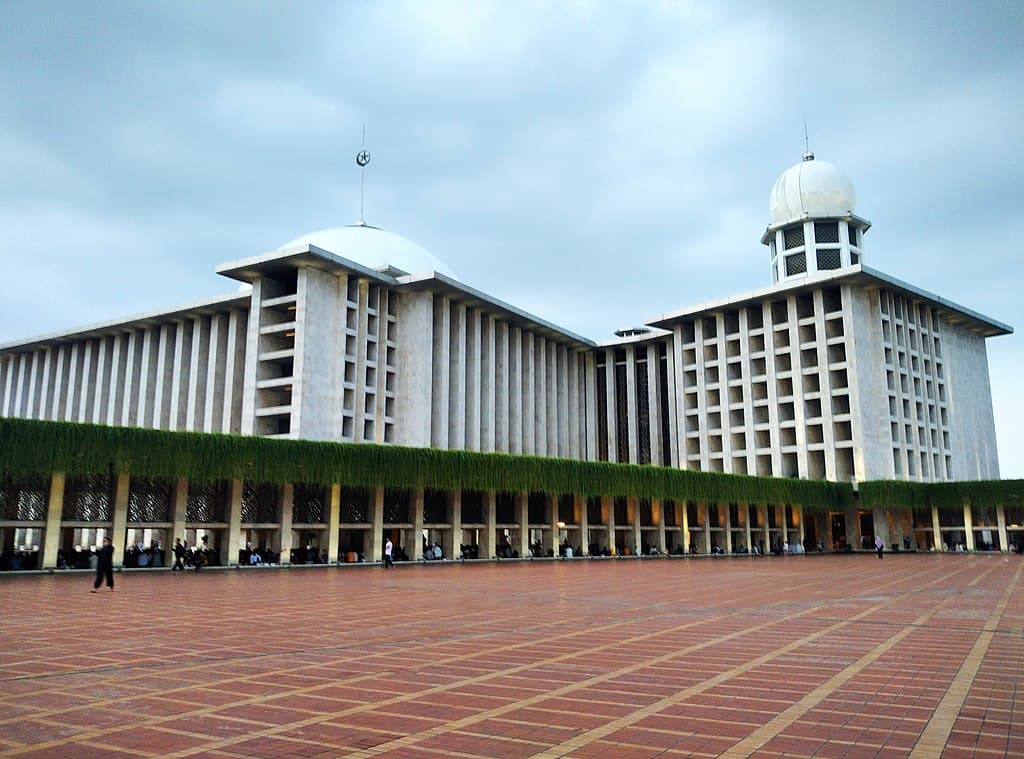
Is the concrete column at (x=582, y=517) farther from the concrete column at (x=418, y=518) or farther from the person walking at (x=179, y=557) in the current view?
the person walking at (x=179, y=557)

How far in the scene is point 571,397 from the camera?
226 feet

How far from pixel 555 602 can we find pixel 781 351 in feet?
160

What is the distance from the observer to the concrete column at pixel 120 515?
28078 millimetres

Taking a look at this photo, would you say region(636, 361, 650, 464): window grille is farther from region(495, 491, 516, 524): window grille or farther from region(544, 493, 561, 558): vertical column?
region(495, 491, 516, 524): window grille

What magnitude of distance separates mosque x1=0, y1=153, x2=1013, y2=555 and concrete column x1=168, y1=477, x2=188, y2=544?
15896 millimetres

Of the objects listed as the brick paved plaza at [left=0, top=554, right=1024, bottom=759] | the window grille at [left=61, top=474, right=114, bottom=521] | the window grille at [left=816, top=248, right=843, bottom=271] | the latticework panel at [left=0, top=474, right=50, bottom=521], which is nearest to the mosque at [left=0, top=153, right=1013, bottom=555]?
the window grille at [left=816, top=248, right=843, bottom=271]

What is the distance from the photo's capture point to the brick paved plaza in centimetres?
588

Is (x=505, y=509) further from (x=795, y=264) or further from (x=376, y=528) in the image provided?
(x=795, y=264)

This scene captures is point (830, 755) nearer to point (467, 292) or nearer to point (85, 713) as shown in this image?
point (85, 713)

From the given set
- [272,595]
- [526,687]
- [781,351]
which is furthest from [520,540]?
[526,687]

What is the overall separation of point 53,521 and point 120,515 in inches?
83.4

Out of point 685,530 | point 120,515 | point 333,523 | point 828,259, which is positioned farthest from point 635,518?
point 828,259

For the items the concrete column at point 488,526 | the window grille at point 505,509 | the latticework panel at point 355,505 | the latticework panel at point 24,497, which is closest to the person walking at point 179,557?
the latticework panel at point 24,497

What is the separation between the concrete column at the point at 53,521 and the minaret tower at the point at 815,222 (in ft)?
175
